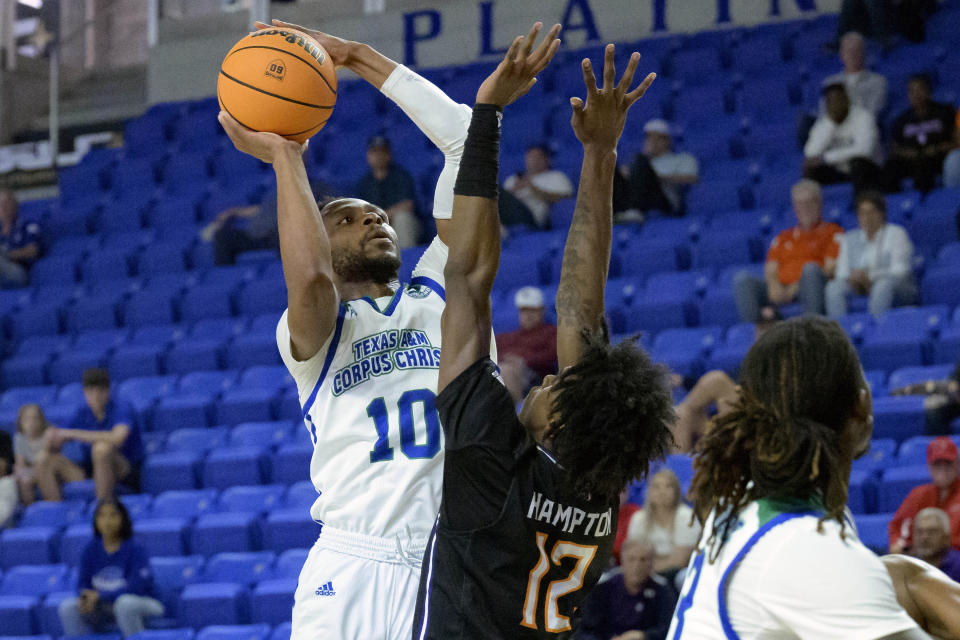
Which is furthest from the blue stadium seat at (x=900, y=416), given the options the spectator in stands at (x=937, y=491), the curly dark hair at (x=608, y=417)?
the curly dark hair at (x=608, y=417)

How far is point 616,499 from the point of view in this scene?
2.43 meters

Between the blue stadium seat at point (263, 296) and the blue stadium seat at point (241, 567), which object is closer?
the blue stadium seat at point (241, 567)

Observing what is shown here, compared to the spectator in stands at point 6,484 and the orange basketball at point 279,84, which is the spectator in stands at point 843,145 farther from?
the spectator in stands at point 6,484

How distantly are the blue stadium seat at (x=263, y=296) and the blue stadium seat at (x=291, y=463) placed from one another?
1960mm

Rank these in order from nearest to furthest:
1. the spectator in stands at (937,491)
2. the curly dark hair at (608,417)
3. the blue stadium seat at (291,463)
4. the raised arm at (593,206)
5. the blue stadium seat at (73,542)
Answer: the curly dark hair at (608,417)
the raised arm at (593,206)
the spectator in stands at (937,491)
the blue stadium seat at (291,463)
the blue stadium seat at (73,542)

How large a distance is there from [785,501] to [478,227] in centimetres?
89

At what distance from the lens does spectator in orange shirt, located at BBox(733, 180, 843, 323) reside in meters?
7.24

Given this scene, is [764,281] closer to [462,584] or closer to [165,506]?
[165,506]

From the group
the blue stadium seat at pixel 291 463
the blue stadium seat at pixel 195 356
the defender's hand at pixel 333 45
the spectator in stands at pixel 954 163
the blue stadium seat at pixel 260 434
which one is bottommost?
the blue stadium seat at pixel 291 463

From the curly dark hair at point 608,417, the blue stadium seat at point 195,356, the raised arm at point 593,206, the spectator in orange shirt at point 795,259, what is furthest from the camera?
the blue stadium seat at point 195,356

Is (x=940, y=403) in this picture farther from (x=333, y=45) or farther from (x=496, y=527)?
(x=496, y=527)

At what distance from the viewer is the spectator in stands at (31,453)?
8.48 m

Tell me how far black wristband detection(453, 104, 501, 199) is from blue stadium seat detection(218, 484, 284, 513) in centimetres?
565

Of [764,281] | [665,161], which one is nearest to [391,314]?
[764,281]
